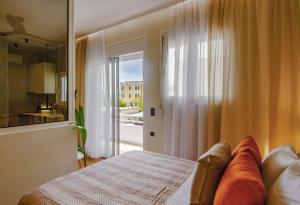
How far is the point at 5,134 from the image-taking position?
65.1 inches

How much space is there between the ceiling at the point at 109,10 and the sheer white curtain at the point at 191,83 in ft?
1.16

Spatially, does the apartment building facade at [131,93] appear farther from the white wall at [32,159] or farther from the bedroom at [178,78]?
the white wall at [32,159]

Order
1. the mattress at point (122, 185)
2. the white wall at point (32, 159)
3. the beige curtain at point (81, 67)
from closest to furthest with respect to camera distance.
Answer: the mattress at point (122, 185)
the white wall at point (32, 159)
the beige curtain at point (81, 67)

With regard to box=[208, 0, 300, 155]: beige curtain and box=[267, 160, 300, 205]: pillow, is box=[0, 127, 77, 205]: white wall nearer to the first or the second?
box=[208, 0, 300, 155]: beige curtain

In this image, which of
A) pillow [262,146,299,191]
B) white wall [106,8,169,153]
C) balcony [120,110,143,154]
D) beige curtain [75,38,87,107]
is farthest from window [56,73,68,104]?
balcony [120,110,143,154]

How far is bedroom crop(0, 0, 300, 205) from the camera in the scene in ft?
5.74

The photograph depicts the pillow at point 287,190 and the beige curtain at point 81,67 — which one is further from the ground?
the beige curtain at point 81,67

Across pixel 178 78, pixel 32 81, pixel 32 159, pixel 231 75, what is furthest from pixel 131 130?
pixel 231 75

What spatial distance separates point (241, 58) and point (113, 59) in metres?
2.27

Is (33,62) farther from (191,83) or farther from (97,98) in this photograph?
(191,83)

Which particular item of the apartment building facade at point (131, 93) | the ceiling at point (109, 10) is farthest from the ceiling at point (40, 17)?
the apartment building facade at point (131, 93)

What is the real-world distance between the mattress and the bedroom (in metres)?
0.11

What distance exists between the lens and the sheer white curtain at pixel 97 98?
11.2ft

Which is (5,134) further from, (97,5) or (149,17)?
(149,17)
